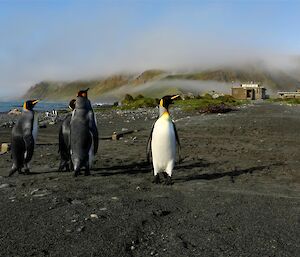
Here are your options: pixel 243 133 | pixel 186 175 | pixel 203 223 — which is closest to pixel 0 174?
pixel 186 175

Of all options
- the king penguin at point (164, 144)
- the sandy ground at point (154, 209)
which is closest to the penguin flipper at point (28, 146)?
the sandy ground at point (154, 209)

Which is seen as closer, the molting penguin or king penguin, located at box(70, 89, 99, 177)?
king penguin, located at box(70, 89, 99, 177)

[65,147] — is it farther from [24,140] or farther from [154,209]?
[154,209]

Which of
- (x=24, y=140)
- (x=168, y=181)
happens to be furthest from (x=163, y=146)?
(x=24, y=140)

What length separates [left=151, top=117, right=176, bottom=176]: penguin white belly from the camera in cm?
769

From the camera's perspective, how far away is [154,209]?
5.50 metres

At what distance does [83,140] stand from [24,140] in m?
1.37

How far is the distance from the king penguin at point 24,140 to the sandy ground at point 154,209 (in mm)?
329

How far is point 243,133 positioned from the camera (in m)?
15.5

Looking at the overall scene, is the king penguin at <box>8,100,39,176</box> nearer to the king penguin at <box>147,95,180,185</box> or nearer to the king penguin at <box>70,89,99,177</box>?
the king penguin at <box>70,89,99,177</box>

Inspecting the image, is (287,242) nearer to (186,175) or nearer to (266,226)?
(266,226)

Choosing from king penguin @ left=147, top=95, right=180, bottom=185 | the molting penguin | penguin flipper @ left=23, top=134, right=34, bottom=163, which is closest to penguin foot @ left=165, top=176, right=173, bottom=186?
king penguin @ left=147, top=95, right=180, bottom=185

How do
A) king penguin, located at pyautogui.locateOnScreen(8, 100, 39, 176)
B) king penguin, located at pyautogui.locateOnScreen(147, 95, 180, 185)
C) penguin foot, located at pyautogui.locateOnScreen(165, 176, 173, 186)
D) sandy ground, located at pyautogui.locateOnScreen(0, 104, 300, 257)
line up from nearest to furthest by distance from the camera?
sandy ground, located at pyautogui.locateOnScreen(0, 104, 300, 257), penguin foot, located at pyautogui.locateOnScreen(165, 176, 173, 186), king penguin, located at pyautogui.locateOnScreen(147, 95, 180, 185), king penguin, located at pyautogui.locateOnScreen(8, 100, 39, 176)

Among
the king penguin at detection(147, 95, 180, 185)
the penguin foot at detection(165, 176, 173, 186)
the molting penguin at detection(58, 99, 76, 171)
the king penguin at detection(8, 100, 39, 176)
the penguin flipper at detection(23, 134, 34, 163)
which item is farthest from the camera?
the molting penguin at detection(58, 99, 76, 171)
